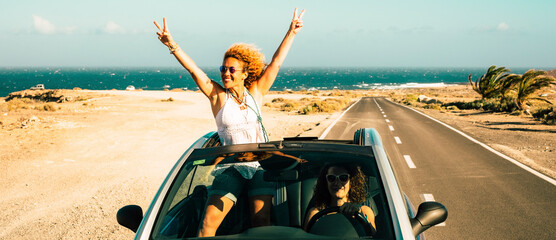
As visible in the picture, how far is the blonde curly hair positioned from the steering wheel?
Answer: 4.63 ft

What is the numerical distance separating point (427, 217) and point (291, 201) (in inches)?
35.1

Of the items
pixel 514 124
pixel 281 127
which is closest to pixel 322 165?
pixel 281 127

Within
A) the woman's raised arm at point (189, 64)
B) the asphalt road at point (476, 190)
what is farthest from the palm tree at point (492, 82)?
the woman's raised arm at point (189, 64)

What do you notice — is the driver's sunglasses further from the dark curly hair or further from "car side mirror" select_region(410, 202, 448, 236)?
"car side mirror" select_region(410, 202, 448, 236)

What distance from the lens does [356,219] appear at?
2.52m

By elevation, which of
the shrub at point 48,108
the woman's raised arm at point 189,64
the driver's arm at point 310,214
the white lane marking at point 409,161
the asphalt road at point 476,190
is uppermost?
the woman's raised arm at point 189,64

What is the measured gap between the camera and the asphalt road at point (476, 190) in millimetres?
5262

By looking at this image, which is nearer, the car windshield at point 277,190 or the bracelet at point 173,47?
the car windshield at point 277,190

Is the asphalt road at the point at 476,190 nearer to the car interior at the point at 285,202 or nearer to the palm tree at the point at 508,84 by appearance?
the car interior at the point at 285,202

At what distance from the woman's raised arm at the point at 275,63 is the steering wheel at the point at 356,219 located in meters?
1.31

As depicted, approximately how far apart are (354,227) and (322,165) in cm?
59

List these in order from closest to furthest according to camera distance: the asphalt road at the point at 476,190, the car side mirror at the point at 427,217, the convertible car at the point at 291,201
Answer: the convertible car at the point at 291,201 → the car side mirror at the point at 427,217 → the asphalt road at the point at 476,190

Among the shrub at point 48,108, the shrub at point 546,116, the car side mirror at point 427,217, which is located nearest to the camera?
→ the car side mirror at point 427,217

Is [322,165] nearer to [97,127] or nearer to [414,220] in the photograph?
[414,220]
